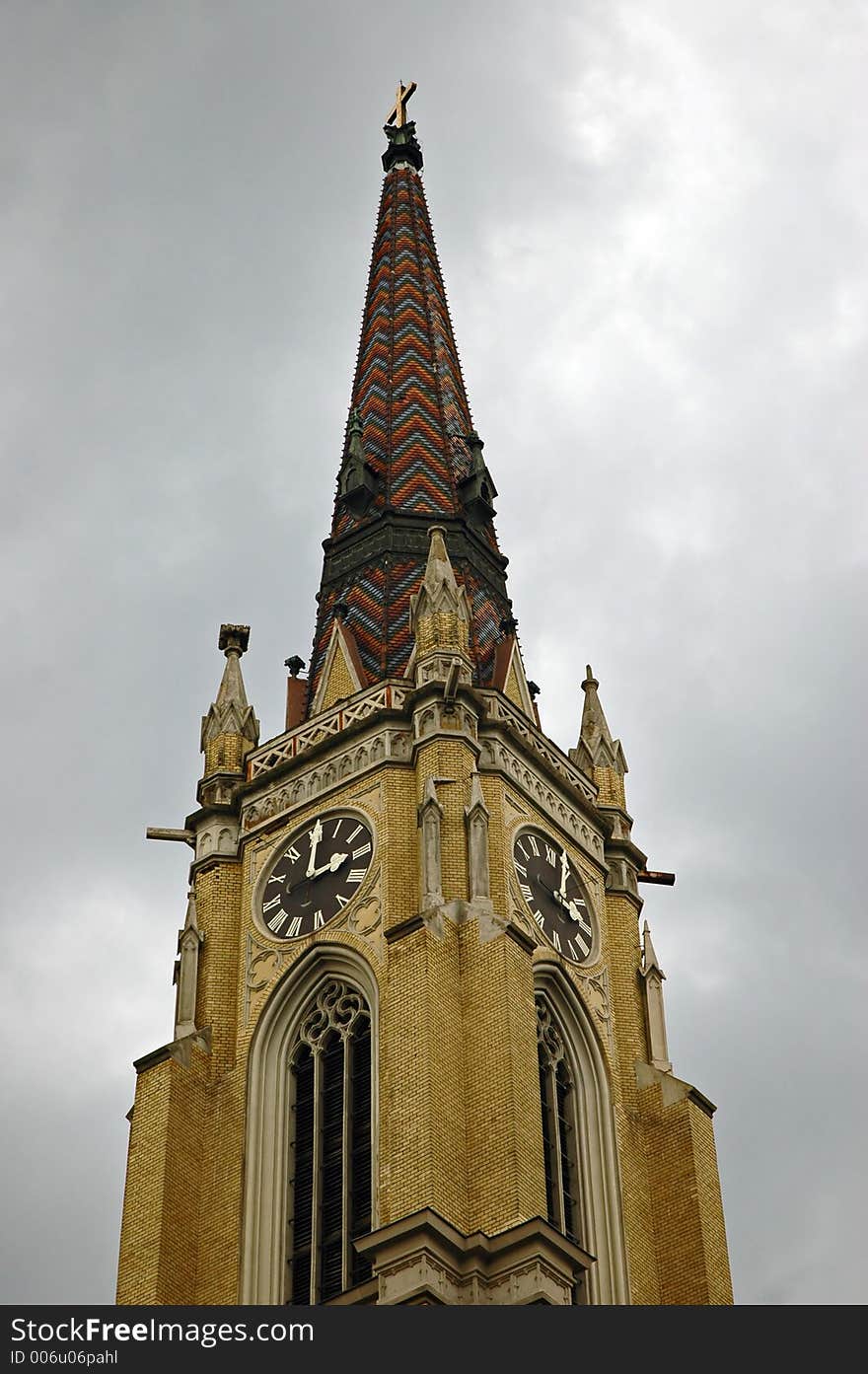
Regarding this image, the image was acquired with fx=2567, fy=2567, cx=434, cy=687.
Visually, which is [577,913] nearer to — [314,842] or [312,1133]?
[314,842]

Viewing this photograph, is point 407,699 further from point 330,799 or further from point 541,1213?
point 541,1213

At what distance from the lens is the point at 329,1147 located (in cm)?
3831

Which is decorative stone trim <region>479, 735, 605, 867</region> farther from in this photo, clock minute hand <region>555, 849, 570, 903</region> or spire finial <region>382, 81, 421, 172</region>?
spire finial <region>382, 81, 421, 172</region>

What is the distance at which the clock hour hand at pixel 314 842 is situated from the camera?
41719 mm

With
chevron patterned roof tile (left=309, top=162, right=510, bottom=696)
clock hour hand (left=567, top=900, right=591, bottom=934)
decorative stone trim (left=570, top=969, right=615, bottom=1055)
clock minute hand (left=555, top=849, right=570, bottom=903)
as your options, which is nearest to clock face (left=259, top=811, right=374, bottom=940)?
clock minute hand (left=555, top=849, right=570, bottom=903)

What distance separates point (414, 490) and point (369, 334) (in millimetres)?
6709

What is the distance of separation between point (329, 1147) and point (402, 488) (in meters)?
16.8

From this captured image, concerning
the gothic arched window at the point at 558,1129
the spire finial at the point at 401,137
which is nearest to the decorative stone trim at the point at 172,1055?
the gothic arched window at the point at 558,1129

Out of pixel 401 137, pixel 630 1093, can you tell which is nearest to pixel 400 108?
pixel 401 137

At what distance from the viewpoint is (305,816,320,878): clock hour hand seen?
137ft

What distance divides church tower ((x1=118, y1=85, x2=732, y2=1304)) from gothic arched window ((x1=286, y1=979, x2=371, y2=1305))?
0.04 meters

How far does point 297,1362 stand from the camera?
26.0 metres

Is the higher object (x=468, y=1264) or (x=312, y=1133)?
(x=312, y=1133)

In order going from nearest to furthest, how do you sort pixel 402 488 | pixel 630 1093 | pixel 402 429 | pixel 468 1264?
pixel 468 1264
pixel 630 1093
pixel 402 488
pixel 402 429
